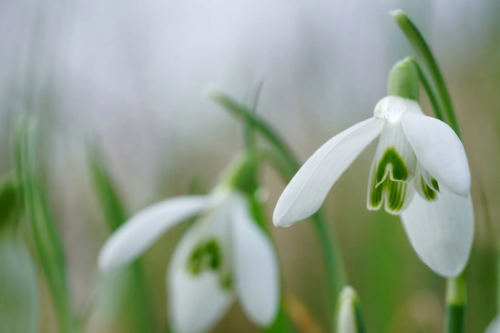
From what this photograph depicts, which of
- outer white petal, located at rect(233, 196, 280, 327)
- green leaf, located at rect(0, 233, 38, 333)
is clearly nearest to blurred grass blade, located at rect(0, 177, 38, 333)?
green leaf, located at rect(0, 233, 38, 333)

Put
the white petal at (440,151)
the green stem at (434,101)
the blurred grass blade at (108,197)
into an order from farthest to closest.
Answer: the blurred grass blade at (108,197), the green stem at (434,101), the white petal at (440,151)

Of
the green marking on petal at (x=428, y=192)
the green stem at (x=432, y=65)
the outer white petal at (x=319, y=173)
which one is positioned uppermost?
the green stem at (x=432, y=65)

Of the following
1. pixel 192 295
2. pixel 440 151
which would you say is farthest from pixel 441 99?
pixel 192 295

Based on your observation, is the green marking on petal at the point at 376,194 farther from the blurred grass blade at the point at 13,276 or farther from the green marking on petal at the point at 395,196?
the blurred grass blade at the point at 13,276

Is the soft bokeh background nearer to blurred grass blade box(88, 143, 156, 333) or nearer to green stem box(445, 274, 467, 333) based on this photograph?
blurred grass blade box(88, 143, 156, 333)

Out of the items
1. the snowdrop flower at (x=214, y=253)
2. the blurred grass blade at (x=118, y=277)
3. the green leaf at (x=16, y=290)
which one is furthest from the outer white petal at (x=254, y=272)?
the green leaf at (x=16, y=290)

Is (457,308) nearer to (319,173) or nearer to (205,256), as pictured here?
(319,173)

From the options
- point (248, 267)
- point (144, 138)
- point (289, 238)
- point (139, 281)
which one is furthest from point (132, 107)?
point (248, 267)

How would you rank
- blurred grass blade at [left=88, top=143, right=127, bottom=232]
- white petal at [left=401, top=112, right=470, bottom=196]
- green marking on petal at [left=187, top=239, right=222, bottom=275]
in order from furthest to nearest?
1. blurred grass blade at [left=88, top=143, right=127, bottom=232]
2. green marking on petal at [left=187, top=239, right=222, bottom=275]
3. white petal at [left=401, top=112, right=470, bottom=196]
